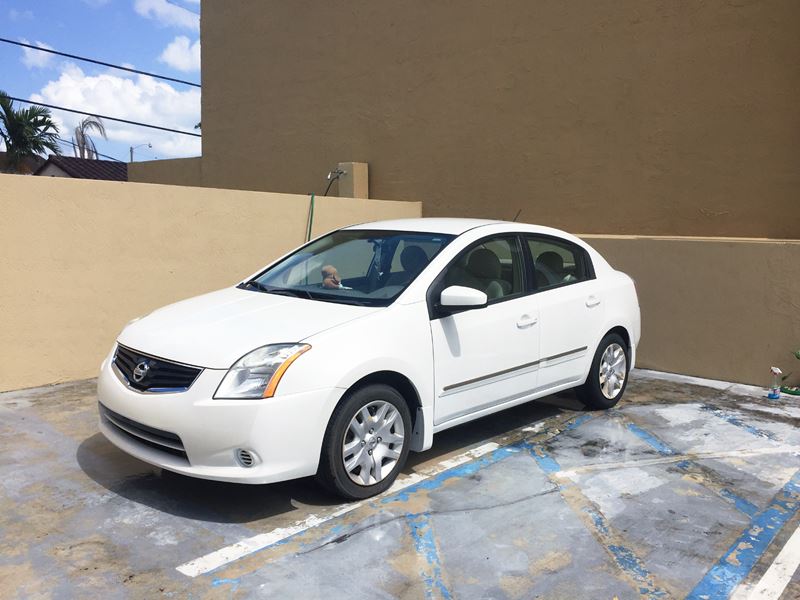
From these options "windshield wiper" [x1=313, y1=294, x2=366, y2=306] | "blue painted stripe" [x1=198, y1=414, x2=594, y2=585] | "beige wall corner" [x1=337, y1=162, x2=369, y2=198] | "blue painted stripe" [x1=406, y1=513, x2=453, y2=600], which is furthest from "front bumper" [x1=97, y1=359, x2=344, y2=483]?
"beige wall corner" [x1=337, y1=162, x2=369, y2=198]

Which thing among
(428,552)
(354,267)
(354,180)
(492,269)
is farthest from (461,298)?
(354,180)

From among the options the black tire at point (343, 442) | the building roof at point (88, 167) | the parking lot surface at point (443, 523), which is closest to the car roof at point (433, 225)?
the black tire at point (343, 442)

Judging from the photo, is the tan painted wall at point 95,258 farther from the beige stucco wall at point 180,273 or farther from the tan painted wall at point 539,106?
the tan painted wall at point 539,106

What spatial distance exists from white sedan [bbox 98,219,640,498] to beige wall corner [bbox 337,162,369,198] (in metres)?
6.17

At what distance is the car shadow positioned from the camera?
4.04 meters

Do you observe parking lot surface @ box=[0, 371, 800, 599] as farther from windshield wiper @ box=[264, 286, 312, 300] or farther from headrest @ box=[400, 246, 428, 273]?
headrest @ box=[400, 246, 428, 273]

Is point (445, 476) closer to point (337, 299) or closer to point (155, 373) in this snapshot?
point (337, 299)

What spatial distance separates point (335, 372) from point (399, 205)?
288 inches

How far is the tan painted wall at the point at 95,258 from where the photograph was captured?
20.6ft

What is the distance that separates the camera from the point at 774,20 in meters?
7.79

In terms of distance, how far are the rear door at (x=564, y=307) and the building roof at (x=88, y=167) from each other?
2636 centimetres

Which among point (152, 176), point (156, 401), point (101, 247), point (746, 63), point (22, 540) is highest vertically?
point (746, 63)

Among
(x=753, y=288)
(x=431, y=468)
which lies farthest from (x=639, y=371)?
(x=431, y=468)

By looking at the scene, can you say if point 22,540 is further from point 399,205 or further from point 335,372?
point 399,205
